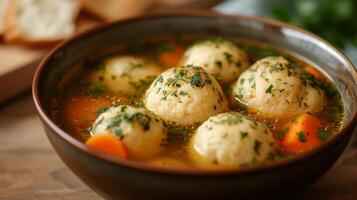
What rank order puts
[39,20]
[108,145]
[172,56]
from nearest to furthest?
[108,145] < [172,56] < [39,20]

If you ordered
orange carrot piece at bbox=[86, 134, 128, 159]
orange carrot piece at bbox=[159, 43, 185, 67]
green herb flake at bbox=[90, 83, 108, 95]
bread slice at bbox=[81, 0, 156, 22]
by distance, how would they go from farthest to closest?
1. bread slice at bbox=[81, 0, 156, 22]
2. orange carrot piece at bbox=[159, 43, 185, 67]
3. green herb flake at bbox=[90, 83, 108, 95]
4. orange carrot piece at bbox=[86, 134, 128, 159]

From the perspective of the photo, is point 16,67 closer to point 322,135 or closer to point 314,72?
point 314,72

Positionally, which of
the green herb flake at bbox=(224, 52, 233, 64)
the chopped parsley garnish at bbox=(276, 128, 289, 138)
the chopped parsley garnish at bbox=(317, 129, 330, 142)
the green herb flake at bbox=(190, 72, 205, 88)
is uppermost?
the green herb flake at bbox=(224, 52, 233, 64)

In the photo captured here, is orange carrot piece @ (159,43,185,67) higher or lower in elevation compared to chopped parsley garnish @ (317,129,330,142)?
lower

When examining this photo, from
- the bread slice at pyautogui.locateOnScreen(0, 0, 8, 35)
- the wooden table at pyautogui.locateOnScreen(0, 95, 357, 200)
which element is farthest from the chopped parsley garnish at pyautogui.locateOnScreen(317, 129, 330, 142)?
the bread slice at pyautogui.locateOnScreen(0, 0, 8, 35)

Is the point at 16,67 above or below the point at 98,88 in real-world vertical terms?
below

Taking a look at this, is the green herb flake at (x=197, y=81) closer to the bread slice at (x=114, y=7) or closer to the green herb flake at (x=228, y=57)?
the green herb flake at (x=228, y=57)

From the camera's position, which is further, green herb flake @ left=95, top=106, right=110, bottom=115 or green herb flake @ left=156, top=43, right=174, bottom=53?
green herb flake @ left=156, top=43, right=174, bottom=53

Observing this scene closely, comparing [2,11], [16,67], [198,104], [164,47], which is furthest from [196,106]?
[2,11]

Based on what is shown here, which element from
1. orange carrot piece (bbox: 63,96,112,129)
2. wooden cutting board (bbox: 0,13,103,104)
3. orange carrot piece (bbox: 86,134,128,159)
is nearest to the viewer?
orange carrot piece (bbox: 86,134,128,159)

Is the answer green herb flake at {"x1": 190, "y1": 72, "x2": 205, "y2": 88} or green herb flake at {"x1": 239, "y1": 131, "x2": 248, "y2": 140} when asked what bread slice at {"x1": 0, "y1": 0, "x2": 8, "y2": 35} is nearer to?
green herb flake at {"x1": 190, "y1": 72, "x2": 205, "y2": 88}
